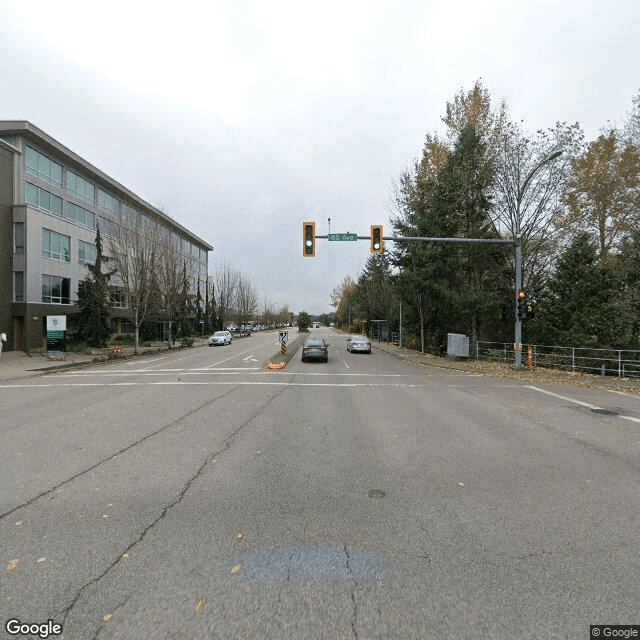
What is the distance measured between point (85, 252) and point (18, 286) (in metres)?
9.00

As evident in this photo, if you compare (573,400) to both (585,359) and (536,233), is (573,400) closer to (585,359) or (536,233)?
(585,359)

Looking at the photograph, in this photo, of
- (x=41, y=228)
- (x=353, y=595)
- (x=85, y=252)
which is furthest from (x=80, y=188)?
(x=353, y=595)

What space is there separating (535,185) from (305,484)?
21.9 m

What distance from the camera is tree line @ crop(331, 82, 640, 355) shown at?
18109 mm

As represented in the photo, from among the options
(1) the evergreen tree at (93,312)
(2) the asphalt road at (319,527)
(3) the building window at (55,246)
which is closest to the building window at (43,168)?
(3) the building window at (55,246)

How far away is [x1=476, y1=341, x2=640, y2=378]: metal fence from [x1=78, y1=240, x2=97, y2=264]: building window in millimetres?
36827

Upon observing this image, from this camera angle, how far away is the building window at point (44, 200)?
30.7 meters

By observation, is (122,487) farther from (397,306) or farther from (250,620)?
(397,306)

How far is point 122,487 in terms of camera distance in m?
4.46

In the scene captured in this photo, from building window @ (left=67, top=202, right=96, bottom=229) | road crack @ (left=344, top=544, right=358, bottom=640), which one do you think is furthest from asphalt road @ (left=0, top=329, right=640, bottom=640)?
building window @ (left=67, top=202, right=96, bottom=229)

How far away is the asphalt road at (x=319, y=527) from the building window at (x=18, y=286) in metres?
27.7

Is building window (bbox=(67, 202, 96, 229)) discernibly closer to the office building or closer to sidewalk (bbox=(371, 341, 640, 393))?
the office building

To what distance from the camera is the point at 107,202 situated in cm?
4203

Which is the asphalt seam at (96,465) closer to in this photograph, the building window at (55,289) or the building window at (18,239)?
the building window at (18,239)
